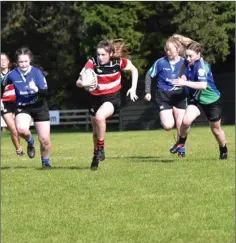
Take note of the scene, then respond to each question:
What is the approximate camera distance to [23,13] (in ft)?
148

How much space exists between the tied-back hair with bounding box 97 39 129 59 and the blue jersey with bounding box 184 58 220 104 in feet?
3.97

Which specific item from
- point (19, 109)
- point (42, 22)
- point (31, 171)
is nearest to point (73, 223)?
point (31, 171)

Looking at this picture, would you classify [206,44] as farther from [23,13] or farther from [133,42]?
[23,13]

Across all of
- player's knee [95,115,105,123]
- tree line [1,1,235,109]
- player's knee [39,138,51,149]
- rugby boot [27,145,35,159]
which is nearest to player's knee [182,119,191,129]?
player's knee [95,115,105,123]

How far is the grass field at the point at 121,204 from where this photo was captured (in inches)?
285

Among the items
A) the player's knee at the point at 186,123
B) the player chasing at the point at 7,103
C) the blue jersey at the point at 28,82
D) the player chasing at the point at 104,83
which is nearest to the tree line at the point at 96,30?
the player chasing at the point at 7,103

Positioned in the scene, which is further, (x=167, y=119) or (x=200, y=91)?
(x=167, y=119)

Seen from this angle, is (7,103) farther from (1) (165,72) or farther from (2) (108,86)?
(2) (108,86)

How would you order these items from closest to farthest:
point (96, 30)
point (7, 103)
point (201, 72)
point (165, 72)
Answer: point (201, 72)
point (165, 72)
point (7, 103)
point (96, 30)

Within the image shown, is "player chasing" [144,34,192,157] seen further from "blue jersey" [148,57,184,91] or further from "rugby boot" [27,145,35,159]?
"rugby boot" [27,145,35,159]

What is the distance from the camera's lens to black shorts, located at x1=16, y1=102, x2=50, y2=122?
12547 mm

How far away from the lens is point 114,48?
12133mm

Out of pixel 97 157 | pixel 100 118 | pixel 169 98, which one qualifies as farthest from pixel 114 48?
pixel 169 98

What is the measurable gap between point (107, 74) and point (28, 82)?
1.34 meters
